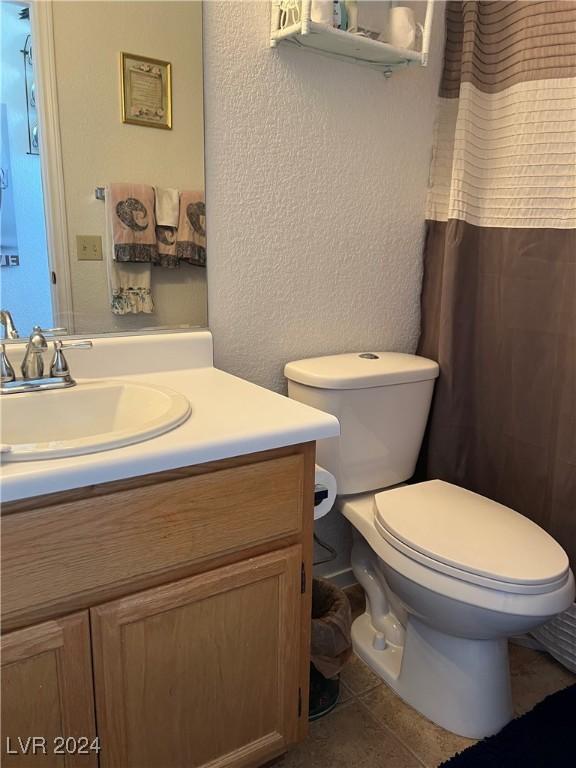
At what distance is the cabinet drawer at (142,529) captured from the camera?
0.78 meters

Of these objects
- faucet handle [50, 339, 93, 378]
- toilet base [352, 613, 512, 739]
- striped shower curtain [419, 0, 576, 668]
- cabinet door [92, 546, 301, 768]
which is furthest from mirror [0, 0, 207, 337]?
toilet base [352, 613, 512, 739]

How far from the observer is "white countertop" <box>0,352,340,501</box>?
0.76 meters

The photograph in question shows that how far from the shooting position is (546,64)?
1.38 meters

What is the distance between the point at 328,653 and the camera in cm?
137

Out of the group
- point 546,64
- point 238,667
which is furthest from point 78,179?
point 546,64

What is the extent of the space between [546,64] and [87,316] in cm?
123

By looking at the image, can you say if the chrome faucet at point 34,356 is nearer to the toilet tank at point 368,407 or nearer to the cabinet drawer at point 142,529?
the cabinet drawer at point 142,529

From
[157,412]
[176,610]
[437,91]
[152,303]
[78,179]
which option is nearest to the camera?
[176,610]

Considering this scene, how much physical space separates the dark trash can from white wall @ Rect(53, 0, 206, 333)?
32.3 inches

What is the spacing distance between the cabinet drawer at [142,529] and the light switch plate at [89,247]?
60 centimetres

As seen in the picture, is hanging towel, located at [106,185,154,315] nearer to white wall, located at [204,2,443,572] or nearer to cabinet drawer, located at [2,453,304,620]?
white wall, located at [204,2,443,572]

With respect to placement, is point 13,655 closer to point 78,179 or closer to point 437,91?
point 78,179

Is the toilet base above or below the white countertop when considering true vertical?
below

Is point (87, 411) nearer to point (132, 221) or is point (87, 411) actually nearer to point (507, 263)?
point (132, 221)
